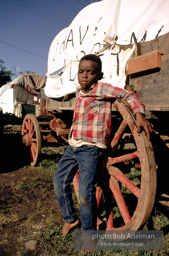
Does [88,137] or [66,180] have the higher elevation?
[88,137]

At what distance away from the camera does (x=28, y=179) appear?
3615 mm

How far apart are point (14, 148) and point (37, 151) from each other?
2549mm

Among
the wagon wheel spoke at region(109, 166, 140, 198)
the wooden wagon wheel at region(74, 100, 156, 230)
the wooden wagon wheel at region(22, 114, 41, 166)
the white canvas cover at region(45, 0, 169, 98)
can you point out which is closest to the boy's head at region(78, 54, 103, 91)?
the wooden wagon wheel at region(74, 100, 156, 230)

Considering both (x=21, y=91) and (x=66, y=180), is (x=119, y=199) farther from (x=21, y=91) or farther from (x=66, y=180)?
(x=21, y=91)

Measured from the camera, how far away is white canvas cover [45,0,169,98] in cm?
281

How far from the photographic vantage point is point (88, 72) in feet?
5.78

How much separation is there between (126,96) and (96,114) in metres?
0.29

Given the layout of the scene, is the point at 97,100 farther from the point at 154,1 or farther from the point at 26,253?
the point at 154,1

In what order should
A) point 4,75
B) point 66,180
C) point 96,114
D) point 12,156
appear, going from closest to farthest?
point 96,114, point 66,180, point 12,156, point 4,75

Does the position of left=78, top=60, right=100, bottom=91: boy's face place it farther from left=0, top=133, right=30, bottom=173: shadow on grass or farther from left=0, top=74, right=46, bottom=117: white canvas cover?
left=0, top=74, right=46, bottom=117: white canvas cover

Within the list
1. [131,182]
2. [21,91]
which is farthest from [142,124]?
[21,91]

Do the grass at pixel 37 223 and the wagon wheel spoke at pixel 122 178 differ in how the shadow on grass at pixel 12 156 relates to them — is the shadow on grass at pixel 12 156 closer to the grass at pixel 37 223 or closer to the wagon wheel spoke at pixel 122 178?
the grass at pixel 37 223

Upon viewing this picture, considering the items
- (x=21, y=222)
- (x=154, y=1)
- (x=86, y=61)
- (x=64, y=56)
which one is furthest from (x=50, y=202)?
(x=64, y=56)

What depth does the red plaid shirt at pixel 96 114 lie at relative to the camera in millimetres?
1669
